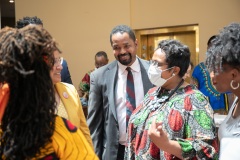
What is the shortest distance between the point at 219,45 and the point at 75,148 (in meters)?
0.91

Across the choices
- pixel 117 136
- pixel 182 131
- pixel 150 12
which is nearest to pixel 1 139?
pixel 182 131

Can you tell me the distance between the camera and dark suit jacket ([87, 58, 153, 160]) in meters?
2.57

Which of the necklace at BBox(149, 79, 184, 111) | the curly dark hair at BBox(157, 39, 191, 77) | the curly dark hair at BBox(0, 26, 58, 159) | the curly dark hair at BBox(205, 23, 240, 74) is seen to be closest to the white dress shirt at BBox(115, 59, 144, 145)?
the necklace at BBox(149, 79, 184, 111)

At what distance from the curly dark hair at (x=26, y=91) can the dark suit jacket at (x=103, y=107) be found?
1.41 meters

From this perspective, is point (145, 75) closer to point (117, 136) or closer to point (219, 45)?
point (117, 136)

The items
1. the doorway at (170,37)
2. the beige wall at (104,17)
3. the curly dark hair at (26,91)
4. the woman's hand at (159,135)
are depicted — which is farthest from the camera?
the doorway at (170,37)

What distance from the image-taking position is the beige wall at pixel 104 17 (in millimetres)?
5414

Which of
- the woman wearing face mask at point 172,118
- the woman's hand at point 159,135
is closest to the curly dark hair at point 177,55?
the woman wearing face mask at point 172,118

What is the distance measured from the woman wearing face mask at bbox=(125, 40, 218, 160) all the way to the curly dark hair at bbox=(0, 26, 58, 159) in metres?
0.76

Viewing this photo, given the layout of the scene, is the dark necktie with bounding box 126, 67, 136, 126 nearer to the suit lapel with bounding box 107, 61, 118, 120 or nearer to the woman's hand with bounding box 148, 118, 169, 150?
the suit lapel with bounding box 107, 61, 118, 120

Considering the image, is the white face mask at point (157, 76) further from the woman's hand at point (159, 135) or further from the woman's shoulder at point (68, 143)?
the woman's shoulder at point (68, 143)

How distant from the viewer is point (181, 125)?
1.86 metres

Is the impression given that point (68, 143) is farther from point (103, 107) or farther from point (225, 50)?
point (103, 107)

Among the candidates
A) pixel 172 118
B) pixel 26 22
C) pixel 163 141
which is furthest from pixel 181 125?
pixel 26 22
